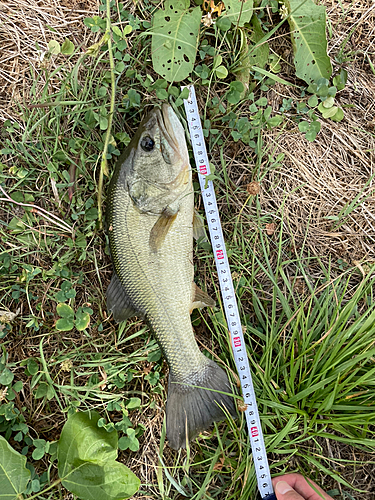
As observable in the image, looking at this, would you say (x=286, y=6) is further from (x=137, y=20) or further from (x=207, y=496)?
(x=207, y=496)

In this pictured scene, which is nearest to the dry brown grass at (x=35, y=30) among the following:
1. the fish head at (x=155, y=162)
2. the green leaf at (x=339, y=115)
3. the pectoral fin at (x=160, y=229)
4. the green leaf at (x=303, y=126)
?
the fish head at (x=155, y=162)

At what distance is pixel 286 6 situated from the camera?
2.60 metres

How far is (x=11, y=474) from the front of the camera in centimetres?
231

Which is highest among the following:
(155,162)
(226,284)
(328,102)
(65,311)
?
(328,102)

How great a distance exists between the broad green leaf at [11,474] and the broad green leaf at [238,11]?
10.6 feet

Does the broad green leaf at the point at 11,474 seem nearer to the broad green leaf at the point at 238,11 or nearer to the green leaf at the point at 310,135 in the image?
the green leaf at the point at 310,135

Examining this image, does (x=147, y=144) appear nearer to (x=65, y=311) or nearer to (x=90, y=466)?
(x=65, y=311)

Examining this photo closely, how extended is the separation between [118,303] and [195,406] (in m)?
0.89

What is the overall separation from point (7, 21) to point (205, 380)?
3036 millimetres

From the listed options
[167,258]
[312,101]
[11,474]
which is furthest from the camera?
[312,101]

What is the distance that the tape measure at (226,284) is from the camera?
2.46 m

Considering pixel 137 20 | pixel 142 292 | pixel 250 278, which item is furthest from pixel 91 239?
pixel 137 20

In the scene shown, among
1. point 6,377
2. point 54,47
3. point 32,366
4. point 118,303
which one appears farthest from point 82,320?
point 54,47

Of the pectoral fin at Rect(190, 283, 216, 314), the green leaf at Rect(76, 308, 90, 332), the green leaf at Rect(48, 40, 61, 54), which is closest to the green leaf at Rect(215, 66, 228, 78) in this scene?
the green leaf at Rect(48, 40, 61, 54)
